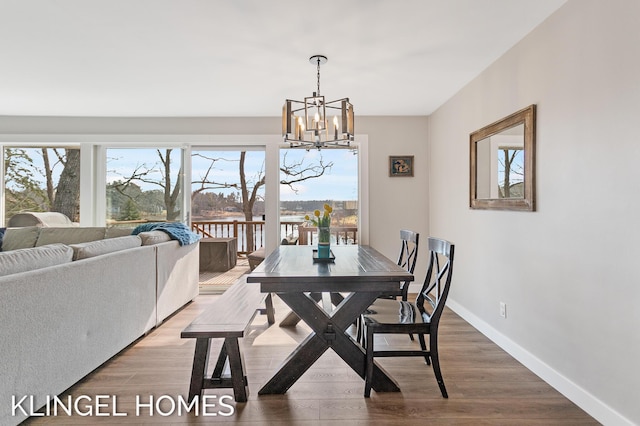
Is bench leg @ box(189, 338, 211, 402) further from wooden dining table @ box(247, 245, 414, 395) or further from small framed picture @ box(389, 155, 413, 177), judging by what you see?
small framed picture @ box(389, 155, 413, 177)

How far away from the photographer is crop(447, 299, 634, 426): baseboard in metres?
1.72

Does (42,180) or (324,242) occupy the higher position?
(42,180)

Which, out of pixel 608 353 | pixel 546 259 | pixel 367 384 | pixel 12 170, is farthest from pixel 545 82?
pixel 12 170

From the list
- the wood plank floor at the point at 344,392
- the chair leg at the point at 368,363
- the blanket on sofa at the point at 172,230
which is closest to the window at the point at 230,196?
the blanket on sofa at the point at 172,230

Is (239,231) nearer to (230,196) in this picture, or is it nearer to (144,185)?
(230,196)

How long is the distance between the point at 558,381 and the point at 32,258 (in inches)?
124

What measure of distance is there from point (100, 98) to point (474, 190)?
4.06 metres

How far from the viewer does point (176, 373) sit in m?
2.30

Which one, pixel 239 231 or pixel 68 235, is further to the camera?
pixel 239 231

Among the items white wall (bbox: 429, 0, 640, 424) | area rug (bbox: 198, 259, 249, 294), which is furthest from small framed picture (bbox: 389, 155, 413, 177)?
area rug (bbox: 198, 259, 249, 294)

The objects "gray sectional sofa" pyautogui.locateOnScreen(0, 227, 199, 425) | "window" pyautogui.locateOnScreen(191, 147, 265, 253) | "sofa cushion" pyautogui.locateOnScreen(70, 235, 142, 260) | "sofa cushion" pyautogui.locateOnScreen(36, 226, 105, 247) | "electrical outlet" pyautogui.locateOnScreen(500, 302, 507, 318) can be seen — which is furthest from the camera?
"window" pyautogui.locateOnScreen(191, 147, 265, 253)

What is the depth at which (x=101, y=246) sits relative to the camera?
2.48 metres

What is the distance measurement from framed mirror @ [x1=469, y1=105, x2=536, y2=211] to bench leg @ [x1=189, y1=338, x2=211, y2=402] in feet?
7.50

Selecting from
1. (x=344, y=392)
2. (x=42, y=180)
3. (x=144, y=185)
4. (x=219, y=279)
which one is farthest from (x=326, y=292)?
(x=42, y=180)
